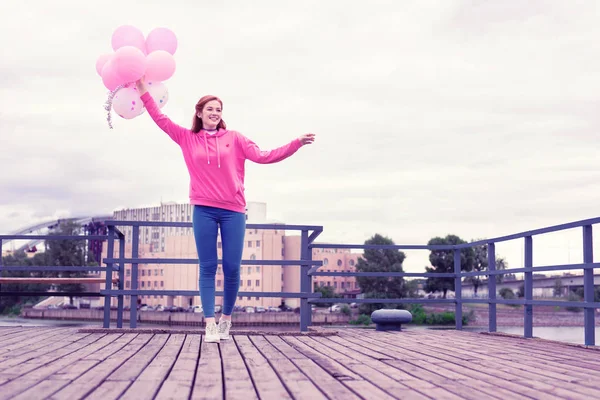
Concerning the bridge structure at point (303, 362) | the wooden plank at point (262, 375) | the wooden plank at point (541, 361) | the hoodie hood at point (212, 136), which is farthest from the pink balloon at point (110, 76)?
the wooden plank at point (541, 361)

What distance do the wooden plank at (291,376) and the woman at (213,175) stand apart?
706mm

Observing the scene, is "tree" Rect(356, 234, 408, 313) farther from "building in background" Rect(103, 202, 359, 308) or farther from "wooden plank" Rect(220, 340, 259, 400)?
"wooden plank" Rect(220, 340, 259, 400)

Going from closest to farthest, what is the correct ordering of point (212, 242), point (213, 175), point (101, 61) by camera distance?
1. point (213, 175)
2. point (212, 242)
3. point (101, 61)

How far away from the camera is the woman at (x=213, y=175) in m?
4.68

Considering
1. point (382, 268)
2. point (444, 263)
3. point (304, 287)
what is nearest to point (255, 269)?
point (382, 268)

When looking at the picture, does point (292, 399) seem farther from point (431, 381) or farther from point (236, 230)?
point (236, 230)

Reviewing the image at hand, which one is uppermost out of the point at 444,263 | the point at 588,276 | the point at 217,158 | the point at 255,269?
the point at 217,158

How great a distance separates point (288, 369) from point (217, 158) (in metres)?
1.88

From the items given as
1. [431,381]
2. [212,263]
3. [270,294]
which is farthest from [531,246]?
[431,381]

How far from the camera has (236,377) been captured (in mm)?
2943

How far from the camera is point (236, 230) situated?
→ 15.6ft

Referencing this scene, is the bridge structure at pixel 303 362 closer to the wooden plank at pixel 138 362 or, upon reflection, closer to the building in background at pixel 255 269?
the wooden plank at pixel 138 362

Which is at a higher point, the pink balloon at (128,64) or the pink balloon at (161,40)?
the pink balloon at (161,40)

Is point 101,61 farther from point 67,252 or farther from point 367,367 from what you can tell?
point 67,252
